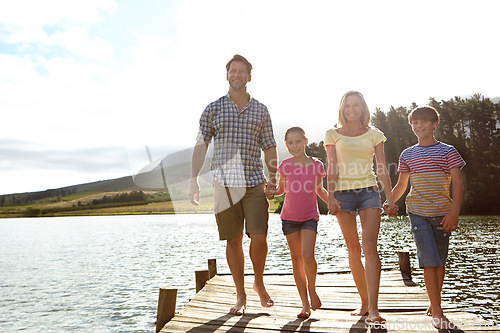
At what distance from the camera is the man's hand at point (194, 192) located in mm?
4840

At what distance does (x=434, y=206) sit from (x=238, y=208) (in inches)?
83.1

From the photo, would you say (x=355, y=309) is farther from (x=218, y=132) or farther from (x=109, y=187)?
(x=109, y=187)

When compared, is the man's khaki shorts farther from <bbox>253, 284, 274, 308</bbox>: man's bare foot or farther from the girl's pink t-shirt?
<bbox>253, 284, 274, 308</bbox>: man's bare foot

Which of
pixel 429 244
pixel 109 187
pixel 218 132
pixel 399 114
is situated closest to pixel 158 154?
pixel 218 132

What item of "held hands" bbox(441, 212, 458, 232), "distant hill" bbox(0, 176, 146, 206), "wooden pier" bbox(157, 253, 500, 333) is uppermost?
"distant hill" bbox(0, 176, 146, 206)

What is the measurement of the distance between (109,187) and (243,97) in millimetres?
195268

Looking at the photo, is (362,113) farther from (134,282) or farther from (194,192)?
(134,282)

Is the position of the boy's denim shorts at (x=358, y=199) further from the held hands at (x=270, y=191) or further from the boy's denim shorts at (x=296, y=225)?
the held hands at (x=270, y=191)

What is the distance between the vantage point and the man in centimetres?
477

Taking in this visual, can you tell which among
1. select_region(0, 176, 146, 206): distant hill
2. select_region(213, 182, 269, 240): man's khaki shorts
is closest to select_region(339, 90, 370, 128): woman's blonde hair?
select_region(213, 182, 269, 240): man's khaki shorts

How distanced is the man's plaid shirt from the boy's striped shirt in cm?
167

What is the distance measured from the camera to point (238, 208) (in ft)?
15.9

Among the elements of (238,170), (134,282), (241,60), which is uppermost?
(241,60)

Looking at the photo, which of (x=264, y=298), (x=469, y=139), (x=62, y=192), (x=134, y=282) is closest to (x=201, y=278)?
(x=264, y=298)
